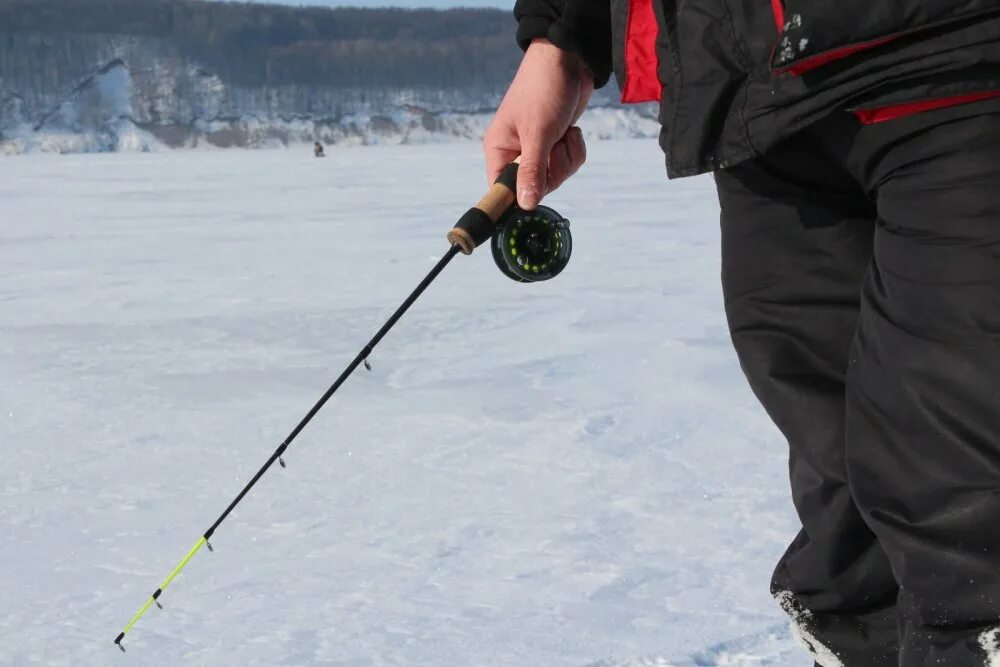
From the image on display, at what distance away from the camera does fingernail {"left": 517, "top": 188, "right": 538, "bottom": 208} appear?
4.68 ft

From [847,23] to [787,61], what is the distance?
58 millimetres

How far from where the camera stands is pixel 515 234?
157 cm

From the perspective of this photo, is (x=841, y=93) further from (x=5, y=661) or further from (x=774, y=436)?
(x=774, y=436)

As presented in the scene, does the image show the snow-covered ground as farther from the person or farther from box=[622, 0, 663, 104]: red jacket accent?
box=[622, 0, 663, 104]: red jacket accent

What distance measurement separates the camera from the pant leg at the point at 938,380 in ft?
2.65

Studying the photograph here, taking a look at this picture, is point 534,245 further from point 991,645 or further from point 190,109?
point 190,109

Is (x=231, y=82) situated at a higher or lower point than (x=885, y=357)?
lower

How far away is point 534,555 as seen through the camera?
6.72ft

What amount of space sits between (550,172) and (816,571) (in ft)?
2.16

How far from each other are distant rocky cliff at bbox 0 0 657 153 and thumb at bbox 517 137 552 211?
94.7 metres

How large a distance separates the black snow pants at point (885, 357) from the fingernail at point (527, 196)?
1.10 feet

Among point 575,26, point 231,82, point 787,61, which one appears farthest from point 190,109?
point 787,61

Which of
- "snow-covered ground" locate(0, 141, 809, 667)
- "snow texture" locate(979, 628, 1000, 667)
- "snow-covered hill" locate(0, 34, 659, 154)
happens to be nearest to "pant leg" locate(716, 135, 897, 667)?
"snow texture" locate(979, 628, 1000, 667)

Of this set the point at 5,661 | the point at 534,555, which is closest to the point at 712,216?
the point at 534,555
